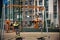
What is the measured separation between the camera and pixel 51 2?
6.48m

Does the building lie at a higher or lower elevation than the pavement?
higher

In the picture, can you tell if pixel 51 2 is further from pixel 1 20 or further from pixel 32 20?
pixel 1 20

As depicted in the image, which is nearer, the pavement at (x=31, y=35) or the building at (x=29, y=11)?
the pavement at (x=31, y=35)

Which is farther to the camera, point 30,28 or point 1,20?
point 30,28

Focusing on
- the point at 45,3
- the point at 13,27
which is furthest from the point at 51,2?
the point at 13,27

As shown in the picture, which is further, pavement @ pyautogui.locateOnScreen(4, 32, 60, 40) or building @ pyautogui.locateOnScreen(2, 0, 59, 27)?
building @ pyautogui.locateOnScreen(2, 0, 59, 27)

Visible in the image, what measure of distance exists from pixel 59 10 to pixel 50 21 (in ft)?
1.65

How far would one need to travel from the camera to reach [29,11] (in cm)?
644

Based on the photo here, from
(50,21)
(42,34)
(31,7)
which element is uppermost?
(31,7)

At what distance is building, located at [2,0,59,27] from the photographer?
6277 millimetres

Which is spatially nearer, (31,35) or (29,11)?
(31,35)

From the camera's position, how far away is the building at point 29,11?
20.6 feet

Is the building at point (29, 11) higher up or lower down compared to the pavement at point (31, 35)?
higher up

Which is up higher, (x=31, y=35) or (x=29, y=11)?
(x=29, y=11)
